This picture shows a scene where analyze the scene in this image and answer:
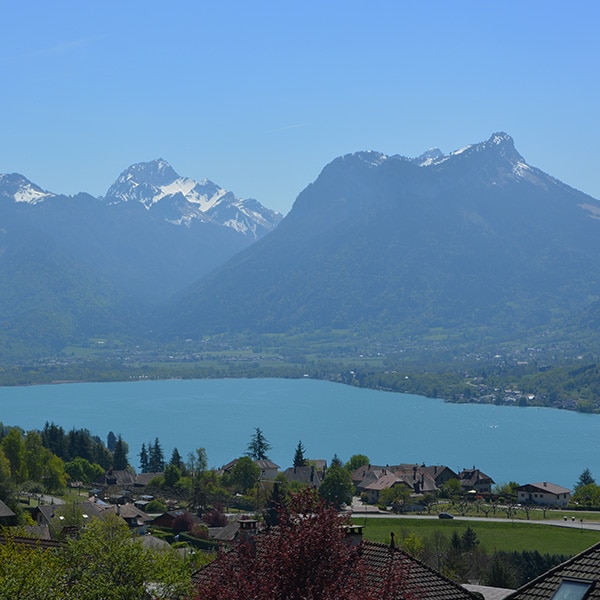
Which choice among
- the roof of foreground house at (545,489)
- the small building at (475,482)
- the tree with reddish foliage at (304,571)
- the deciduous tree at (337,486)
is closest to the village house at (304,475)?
the deciduous tree at (337,486)

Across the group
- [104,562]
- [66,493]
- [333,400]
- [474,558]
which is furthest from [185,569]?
[333,400]

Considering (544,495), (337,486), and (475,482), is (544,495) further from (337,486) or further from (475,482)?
(337,486)

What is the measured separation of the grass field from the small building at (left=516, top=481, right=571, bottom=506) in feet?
45.8

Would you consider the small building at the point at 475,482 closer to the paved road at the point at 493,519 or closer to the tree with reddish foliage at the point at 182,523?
the paved road at the point at 493,519

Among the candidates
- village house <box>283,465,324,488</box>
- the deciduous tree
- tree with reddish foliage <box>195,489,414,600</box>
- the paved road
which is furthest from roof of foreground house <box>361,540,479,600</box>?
village house <box>283,465,324,488</box>

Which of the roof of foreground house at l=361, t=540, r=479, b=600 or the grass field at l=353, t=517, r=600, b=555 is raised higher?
the roof of foreground house at l=361, t=540, r=479, b=600

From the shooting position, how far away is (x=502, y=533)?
52.0m

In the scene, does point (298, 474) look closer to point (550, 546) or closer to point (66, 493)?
point (66, 493)

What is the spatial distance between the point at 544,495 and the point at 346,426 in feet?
238

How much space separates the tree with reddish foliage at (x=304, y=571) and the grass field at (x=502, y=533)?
36.4 metres

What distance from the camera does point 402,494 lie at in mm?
67375

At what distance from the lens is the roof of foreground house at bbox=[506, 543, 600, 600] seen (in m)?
9.94

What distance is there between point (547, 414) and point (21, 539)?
157m

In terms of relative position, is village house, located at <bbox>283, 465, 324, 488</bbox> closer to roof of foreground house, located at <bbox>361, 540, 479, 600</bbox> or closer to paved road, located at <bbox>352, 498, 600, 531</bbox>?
paved road, located at <bbox>352, 498, 600, 531</bbox>
